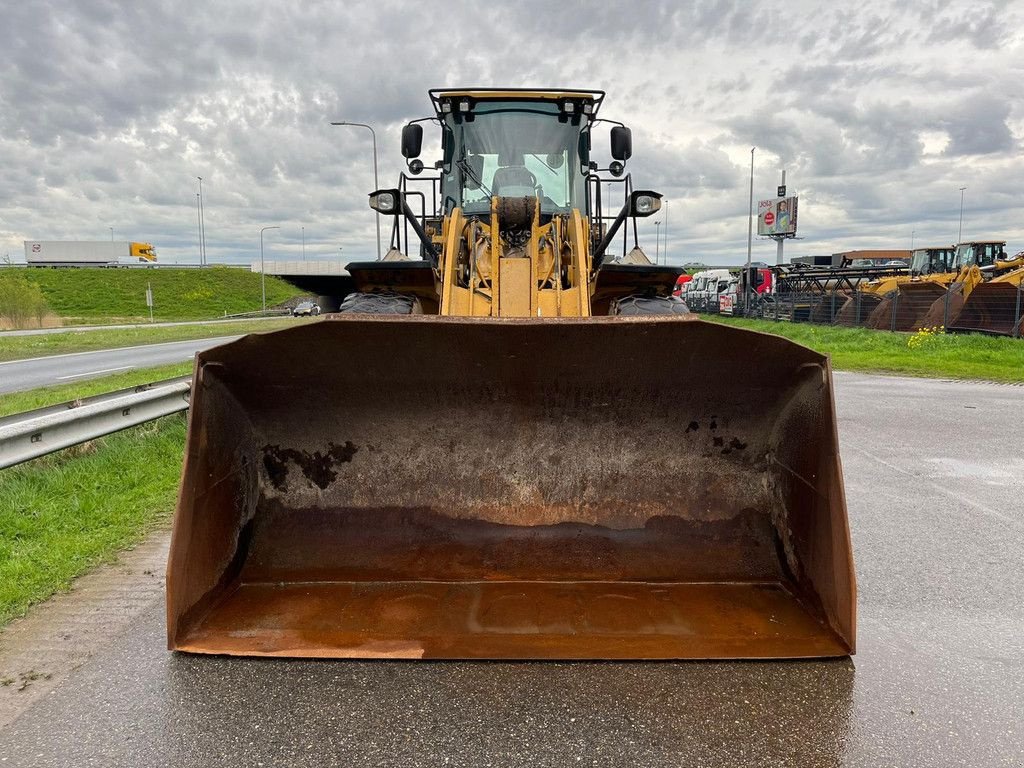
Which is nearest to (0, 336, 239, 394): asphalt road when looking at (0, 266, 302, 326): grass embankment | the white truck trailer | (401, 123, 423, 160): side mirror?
(401, 123, 423, 160): side mirror

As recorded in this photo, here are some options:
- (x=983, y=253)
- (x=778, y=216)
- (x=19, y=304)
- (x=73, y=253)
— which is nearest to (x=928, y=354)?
(x=983, y=253)

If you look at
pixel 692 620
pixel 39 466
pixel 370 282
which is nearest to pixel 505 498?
pixel 692 620

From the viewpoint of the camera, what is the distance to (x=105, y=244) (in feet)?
309

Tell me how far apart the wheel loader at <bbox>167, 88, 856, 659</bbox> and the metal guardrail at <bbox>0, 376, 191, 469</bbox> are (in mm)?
2143

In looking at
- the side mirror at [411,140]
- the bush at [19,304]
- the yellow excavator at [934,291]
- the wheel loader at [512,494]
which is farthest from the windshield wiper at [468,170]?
the bush at [19,304]

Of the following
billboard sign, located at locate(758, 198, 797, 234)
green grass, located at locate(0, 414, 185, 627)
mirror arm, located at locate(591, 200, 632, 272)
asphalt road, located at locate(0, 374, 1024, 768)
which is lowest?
asphalt road, located at locate(0, 374, 1024, 768)

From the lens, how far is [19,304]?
35.8m

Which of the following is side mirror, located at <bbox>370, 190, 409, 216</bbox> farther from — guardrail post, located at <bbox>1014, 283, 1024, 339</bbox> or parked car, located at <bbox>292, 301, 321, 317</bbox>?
parked car, located at <bbox>292, 301, 321, 317</bbox>

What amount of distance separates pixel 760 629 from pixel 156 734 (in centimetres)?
223

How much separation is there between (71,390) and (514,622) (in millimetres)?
9808

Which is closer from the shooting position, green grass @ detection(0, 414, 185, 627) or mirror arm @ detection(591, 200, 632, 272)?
green grass @ detection(0, 414, 185, 627)

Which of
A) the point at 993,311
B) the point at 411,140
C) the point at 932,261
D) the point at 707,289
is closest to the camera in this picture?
the point at 411,140

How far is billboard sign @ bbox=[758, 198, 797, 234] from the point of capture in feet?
170

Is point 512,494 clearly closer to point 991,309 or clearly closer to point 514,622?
point 514,622
